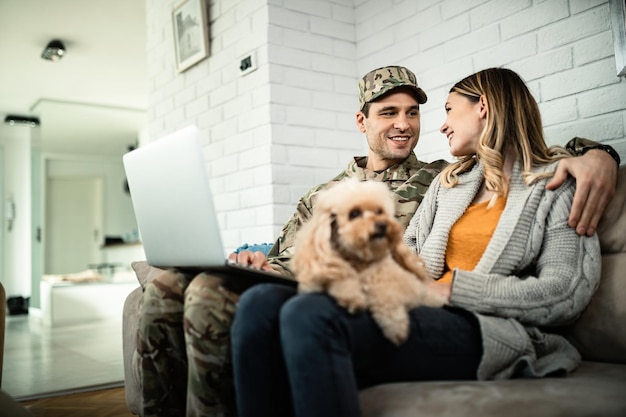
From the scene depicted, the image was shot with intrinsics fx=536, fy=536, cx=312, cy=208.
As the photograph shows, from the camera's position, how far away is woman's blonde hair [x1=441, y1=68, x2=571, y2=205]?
1.50m

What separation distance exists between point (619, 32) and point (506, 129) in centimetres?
60

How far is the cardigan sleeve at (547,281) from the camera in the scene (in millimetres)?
1234

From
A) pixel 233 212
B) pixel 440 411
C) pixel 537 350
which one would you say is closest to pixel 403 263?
pixel 440 411

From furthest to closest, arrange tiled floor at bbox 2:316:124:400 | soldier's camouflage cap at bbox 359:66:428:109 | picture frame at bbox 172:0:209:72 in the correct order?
picture frame at bbox 172:0:209:72
tiled floor at bbox 2:316:124:400
soldier's camouflage cap at bbox 359:66:428:109

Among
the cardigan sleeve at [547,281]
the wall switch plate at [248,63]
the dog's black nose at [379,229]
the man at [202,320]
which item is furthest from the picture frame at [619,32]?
the wall switch plate at [248,63]

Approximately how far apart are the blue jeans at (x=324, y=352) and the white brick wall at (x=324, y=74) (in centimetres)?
116

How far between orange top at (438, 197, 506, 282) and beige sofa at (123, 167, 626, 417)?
0.93 ft

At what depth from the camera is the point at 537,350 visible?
1259 mm

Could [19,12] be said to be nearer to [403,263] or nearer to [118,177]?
[403,263]

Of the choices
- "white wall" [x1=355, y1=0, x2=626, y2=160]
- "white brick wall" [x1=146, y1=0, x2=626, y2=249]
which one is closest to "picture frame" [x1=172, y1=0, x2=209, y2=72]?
"white brick wall" [x1=146, y1=0, x2=626, y2=249]

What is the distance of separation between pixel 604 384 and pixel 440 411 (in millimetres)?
382

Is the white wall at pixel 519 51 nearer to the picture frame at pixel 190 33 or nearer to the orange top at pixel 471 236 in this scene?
Result: the orange top at pixel 471 236

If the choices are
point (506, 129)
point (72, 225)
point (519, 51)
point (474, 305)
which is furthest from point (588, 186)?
point (72, 225)

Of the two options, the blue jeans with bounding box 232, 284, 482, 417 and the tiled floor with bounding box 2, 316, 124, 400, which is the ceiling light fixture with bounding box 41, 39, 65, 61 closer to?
the tiled floor with bounding box 2, 316, 124, 400
